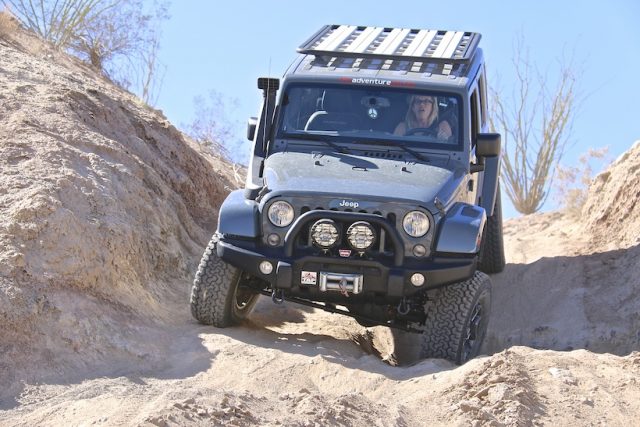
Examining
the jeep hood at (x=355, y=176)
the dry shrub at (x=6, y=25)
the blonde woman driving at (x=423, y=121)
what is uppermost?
the dry shrub at (x=6, y=25)

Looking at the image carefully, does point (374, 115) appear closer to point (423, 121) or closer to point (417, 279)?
point (423, 121)

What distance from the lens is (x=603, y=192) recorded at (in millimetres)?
12820

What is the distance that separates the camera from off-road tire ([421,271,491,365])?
7.48 m

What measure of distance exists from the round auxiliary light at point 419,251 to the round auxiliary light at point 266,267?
37.5 inches

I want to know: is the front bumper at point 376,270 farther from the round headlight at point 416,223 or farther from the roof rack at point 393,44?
the roof rack at point 393,44

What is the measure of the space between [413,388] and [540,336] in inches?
123

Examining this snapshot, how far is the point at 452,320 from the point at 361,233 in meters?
0.86

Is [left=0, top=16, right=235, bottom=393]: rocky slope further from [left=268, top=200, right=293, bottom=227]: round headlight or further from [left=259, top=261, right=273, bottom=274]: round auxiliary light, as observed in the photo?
[left=268, top=200, right=293, bottom=227]: round headlight

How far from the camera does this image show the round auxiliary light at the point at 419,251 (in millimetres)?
7426

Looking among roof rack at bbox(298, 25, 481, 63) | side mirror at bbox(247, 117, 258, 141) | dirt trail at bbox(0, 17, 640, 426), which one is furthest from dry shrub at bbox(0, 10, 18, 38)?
side mirror at bbox(247, 117, 258, 141)

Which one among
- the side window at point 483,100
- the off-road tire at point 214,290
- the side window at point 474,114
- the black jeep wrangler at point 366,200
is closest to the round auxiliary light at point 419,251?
the black jeep wrangler at point 366,200

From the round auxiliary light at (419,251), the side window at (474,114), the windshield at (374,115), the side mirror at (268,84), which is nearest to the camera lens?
the round auxiliary light at (419,251)

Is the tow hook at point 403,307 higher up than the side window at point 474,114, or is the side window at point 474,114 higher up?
the side window at point 474,114

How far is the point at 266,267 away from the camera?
24.8 ft
